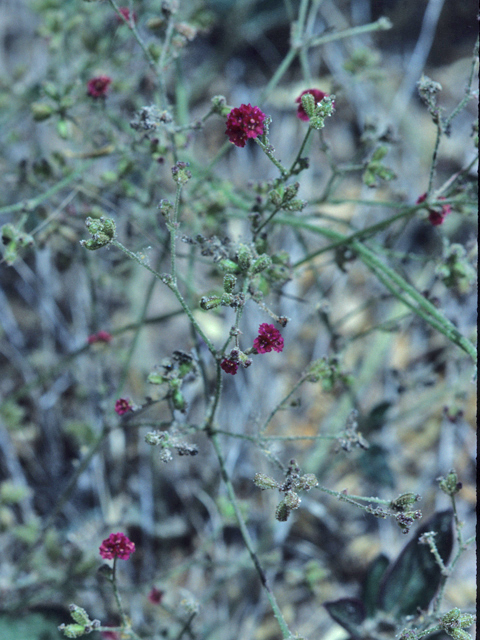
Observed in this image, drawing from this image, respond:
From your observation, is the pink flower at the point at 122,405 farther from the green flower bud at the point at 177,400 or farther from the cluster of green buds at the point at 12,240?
the cluster of green buds at the point at 12,240

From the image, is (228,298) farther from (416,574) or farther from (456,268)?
(416,574)

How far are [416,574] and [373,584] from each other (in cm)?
20

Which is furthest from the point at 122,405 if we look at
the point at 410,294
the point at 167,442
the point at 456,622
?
the point at 456,622

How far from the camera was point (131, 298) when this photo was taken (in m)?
3.07

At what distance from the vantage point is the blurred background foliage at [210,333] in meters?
2.27

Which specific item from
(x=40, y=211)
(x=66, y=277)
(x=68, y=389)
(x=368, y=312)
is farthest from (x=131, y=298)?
(x=368, y=312)

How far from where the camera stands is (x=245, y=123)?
57.1 inches

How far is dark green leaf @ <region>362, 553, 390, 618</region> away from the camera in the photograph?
2077 millimetres

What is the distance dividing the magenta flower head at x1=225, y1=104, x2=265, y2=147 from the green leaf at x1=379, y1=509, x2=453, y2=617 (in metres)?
1.30

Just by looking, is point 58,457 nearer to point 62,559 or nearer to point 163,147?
point 62,559

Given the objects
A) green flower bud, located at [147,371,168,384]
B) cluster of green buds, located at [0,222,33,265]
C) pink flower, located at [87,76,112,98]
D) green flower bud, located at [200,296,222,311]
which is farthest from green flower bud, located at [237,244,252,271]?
pink flower, located at [87,76,112,98]

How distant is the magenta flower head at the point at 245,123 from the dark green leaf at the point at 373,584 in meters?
1.49

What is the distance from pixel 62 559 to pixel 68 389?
0.76m

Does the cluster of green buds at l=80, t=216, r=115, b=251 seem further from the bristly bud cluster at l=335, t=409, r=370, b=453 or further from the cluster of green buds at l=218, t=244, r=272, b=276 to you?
the bristly bud cluster at l=335, t=409, r=370, b=453
